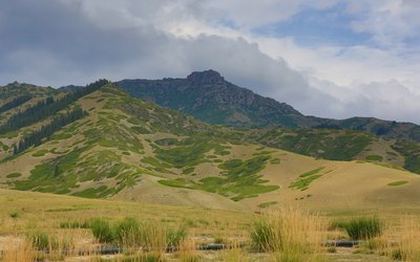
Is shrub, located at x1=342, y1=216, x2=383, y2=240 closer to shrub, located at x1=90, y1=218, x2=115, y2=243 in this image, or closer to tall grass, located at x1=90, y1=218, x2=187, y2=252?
tall grass, located at x1=90, y1=218, x2=187, y2=252

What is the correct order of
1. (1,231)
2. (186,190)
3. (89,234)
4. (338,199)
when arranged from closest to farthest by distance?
(89,234) < (1,231) < (186,190) < (338,199)

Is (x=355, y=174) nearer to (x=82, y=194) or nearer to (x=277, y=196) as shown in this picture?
(x=277, y=196)

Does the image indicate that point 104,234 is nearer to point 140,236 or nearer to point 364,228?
point 140,236

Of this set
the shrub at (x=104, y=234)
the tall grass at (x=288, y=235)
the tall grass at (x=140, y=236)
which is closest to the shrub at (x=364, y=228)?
the tall grass at (x=288, y=235)

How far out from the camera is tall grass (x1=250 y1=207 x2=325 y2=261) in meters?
13.4

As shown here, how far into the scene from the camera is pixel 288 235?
16031mm

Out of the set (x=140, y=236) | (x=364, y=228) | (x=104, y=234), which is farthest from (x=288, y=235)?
(x=104, y=234)

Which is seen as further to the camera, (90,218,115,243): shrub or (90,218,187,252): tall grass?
(90,218,115,243): shrub

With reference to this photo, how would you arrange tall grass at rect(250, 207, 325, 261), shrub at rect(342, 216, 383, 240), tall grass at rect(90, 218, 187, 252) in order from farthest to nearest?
→ shrub at rect(342, 216, 383, 240) → tall grass at rect(90, 218, 187, 252) → tall grass at rect(250, 207, 325, 261)

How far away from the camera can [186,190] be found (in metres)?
117

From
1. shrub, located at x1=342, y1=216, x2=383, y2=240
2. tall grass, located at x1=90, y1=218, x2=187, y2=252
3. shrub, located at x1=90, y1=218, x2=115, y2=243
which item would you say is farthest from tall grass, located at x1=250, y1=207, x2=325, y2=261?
shrub, located at x1=90, y1=218, x2=115, y2=243

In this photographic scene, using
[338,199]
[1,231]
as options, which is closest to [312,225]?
[1,231]

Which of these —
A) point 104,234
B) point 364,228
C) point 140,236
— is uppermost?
point 364,228

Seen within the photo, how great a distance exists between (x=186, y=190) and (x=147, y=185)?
53.7 feet
